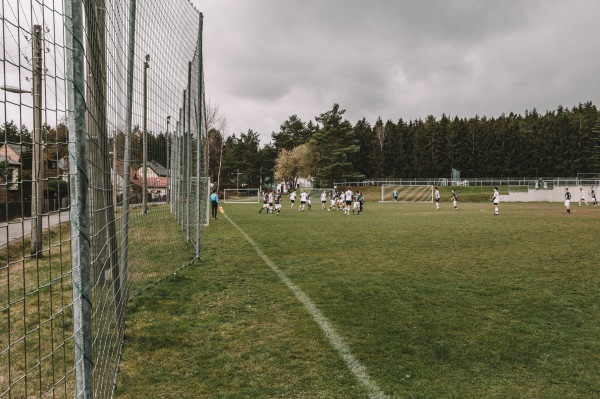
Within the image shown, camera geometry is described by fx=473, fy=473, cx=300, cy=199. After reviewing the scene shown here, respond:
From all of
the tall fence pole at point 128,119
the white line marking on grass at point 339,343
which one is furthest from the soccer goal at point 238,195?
the tall fence pole at point 128,119

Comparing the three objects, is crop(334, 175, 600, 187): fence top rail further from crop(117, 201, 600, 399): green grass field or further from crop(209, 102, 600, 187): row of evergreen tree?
crop(117, 201, 600, 399): green grass field

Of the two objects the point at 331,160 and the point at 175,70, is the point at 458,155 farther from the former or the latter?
the point at 175,70

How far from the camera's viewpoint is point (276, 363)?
14.4 feet

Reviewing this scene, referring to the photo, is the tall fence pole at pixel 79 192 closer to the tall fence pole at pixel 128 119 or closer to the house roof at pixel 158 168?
the tall fence pole at pixel 128 119

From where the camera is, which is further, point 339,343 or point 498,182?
point 498,182

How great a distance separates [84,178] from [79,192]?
0.08 meters

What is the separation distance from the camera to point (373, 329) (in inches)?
210

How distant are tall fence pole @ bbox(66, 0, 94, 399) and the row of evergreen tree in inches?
2758

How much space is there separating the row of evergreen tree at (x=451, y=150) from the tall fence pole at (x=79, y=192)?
70064mm

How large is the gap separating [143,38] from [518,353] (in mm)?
5600

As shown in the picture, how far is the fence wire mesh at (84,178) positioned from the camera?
2.32 m

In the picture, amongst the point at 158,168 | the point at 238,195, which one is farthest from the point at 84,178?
the point at 238,195

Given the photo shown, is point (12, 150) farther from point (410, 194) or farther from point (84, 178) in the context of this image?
point (410, 194)

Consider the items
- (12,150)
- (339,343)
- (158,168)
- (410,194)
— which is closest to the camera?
(12,150)
